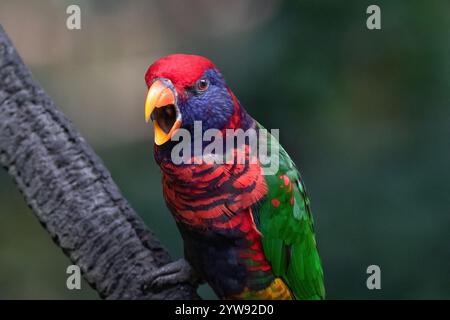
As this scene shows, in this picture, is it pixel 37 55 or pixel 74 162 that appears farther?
pixel 37 55

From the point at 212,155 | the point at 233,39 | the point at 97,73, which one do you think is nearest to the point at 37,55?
the point at 97,73

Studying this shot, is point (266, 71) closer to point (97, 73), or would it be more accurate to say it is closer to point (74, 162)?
point (97, 73)

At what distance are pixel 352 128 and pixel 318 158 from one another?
0.68ft

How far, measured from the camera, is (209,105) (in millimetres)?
1635

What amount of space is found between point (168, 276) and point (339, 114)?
135cm

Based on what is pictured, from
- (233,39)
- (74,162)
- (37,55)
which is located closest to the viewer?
(74,162)

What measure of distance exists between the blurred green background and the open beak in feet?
3.56

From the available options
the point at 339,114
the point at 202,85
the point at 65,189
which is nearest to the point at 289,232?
the point at 202,85

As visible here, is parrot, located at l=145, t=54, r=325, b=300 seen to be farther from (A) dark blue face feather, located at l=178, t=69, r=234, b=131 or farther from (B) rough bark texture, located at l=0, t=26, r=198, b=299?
(B) rough bark texture, located at l=0, t=26, r=198, b=299

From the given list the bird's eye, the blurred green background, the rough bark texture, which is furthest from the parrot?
the blurred green background

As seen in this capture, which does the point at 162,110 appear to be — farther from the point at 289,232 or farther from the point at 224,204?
the point at 289,232

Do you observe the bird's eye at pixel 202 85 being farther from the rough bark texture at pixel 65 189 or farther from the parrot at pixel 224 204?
the rough bark texture at pixel 65 189

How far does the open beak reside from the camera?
1.52 metres
